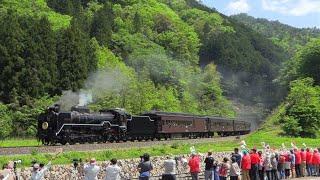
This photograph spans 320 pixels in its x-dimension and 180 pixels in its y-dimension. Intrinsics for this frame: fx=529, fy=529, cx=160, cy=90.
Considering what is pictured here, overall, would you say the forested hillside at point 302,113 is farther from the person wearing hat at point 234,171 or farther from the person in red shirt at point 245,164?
the person wearing hat at point 234,171

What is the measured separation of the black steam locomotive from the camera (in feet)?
100

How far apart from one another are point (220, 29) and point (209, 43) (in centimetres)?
1035

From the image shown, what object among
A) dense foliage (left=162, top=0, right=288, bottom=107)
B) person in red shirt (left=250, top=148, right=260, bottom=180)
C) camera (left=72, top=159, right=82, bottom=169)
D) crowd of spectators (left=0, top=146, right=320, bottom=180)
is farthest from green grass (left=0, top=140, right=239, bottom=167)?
dense foliage (left=162, top=0, right=288, bottom=107)

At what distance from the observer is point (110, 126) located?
34844 mm

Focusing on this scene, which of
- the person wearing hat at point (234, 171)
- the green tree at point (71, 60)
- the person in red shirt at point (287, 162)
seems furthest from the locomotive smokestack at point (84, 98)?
the person wearing hat at point (234, 171)

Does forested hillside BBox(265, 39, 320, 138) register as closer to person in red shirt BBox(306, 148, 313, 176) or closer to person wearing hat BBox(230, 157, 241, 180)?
person in red shirt BBox(306, 148, 313, 176)

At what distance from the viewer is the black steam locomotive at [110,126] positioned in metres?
30.5

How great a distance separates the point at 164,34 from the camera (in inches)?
3930

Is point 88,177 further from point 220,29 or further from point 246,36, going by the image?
point 246,36

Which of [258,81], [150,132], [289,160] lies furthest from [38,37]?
[258,81]

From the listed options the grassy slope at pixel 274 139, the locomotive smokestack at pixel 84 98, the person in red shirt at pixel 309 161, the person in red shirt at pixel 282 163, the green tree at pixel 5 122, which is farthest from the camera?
the grassy slope at pixel 274 139

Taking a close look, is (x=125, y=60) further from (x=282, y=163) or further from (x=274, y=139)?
(x=282, y=163)

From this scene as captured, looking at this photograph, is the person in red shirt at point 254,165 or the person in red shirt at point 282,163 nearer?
the person in red shirt at point 254,165

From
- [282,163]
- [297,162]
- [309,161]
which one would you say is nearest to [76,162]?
[282,163]
